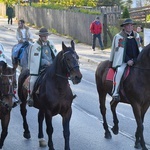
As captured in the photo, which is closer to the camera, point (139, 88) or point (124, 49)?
point (139, 88)

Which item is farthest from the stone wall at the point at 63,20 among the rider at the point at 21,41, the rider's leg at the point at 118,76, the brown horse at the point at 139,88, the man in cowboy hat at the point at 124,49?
the brown horse at the point at 139,88

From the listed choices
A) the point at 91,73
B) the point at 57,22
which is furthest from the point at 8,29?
the point at 91,73

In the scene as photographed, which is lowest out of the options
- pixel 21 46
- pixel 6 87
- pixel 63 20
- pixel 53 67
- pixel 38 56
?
pixel 63 20

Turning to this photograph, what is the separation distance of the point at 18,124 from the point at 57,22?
110 feet

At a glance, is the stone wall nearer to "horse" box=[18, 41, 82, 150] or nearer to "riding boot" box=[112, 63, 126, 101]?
"riding boot" box=[112, 63, 126, 101]

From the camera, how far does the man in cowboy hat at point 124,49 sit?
12.7m

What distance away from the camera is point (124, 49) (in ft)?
42.2

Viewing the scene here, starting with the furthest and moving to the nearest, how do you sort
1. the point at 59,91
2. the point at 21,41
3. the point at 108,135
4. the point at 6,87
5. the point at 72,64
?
the point at 21,41 < the point at 108,135 < the point at 59,91 < the point at 6,87 < the point at 72,64

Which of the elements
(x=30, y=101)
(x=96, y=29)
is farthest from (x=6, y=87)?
(x=96, y=29)

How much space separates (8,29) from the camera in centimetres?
5312

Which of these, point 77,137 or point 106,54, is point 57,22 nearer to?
point 106,54

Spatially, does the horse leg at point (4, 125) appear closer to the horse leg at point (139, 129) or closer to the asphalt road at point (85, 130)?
the asphalt road at point (85, 130)

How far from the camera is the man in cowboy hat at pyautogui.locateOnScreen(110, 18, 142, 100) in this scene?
12.7 metres

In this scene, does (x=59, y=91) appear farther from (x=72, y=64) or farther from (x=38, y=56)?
(x=38, y=56)
